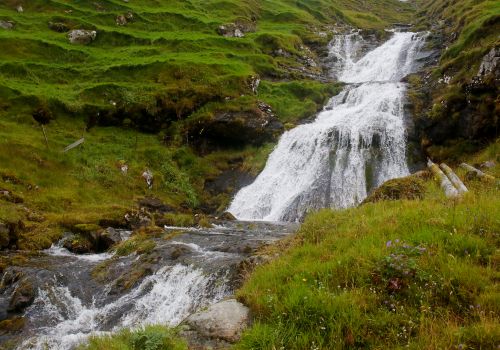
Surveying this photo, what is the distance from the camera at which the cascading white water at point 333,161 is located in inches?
1085

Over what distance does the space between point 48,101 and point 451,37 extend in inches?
1806

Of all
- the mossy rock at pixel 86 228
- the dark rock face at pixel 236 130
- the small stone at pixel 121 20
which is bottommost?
the mossy rock at pixel 86 228

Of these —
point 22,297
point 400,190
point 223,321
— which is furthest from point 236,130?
point 223,321

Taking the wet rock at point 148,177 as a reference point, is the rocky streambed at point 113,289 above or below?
above

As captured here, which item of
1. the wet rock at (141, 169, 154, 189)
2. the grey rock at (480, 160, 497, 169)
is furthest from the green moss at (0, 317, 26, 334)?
the grey rock at (480, 160, 497, 169)

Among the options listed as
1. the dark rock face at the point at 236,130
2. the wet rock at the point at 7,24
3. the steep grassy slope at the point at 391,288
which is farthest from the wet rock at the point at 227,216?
the wet rock at the point at 7,24

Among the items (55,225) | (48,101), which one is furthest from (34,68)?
(55,225)

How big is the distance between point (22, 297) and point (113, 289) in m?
2.77

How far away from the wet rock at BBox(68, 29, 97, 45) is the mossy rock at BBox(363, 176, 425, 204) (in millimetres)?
45721

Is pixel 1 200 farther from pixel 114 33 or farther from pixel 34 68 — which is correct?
pixel 114 33

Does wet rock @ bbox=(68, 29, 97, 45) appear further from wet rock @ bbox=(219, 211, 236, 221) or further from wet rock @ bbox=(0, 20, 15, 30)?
wet rock @ bbox=(219, 211, 236, 221)

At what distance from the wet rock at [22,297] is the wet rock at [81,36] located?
41.8 meters

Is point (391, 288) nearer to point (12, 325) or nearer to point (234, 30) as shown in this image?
point (12, 325)

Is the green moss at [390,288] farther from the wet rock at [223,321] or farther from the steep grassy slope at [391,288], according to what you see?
the wet rock at [223,321]
